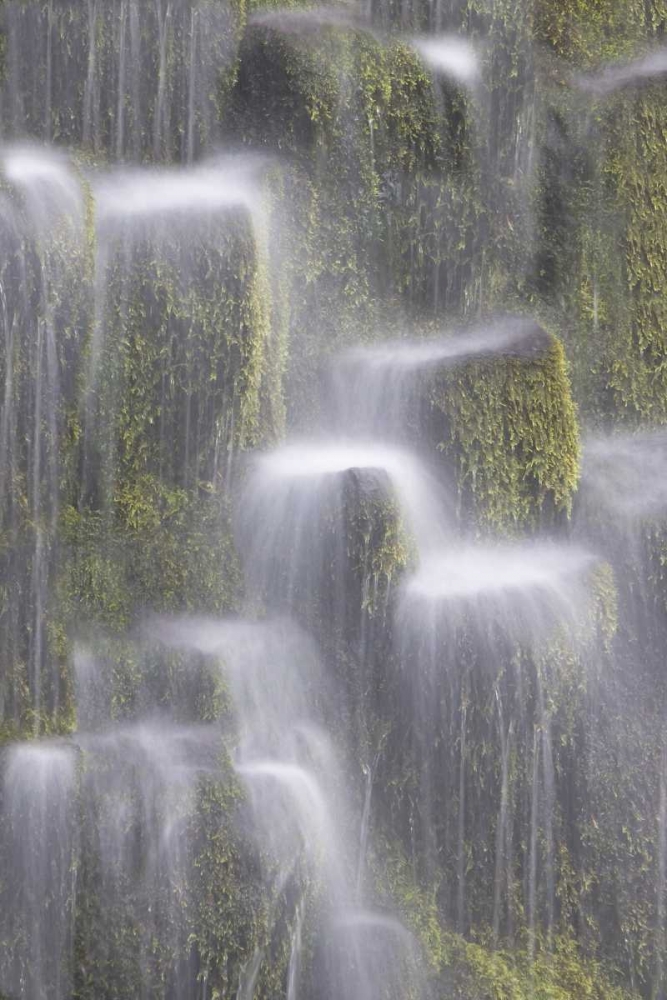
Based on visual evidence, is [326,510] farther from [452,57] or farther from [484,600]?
[452,57]

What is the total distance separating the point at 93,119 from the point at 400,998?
3415 millimetres

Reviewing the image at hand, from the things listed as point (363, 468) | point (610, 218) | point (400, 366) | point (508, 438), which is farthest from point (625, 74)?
point (363, 468)

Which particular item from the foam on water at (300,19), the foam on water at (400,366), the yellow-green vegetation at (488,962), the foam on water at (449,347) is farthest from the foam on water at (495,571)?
the foam on water at (300,19)

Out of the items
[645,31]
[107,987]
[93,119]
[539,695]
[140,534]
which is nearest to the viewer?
[107,987]

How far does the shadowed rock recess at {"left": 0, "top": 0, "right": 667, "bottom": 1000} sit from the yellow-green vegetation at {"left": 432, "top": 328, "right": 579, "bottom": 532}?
0.5 inches

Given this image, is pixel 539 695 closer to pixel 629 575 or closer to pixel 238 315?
pixel 629 575

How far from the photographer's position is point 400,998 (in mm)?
3955

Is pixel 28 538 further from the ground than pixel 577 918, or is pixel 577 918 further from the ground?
pixel 28 538

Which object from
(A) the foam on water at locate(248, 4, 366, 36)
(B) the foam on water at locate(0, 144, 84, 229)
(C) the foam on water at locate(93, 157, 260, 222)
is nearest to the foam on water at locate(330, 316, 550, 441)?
(C) the foam on water at locate(93, 157, 260, 222)

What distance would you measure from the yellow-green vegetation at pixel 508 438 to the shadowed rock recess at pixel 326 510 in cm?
1

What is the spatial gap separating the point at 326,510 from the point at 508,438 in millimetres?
751

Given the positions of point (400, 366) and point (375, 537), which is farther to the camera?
point (400, 366)

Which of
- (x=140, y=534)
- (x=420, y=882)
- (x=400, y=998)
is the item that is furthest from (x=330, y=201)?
(x=400, y=998)

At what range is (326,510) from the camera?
4289 millimetres
